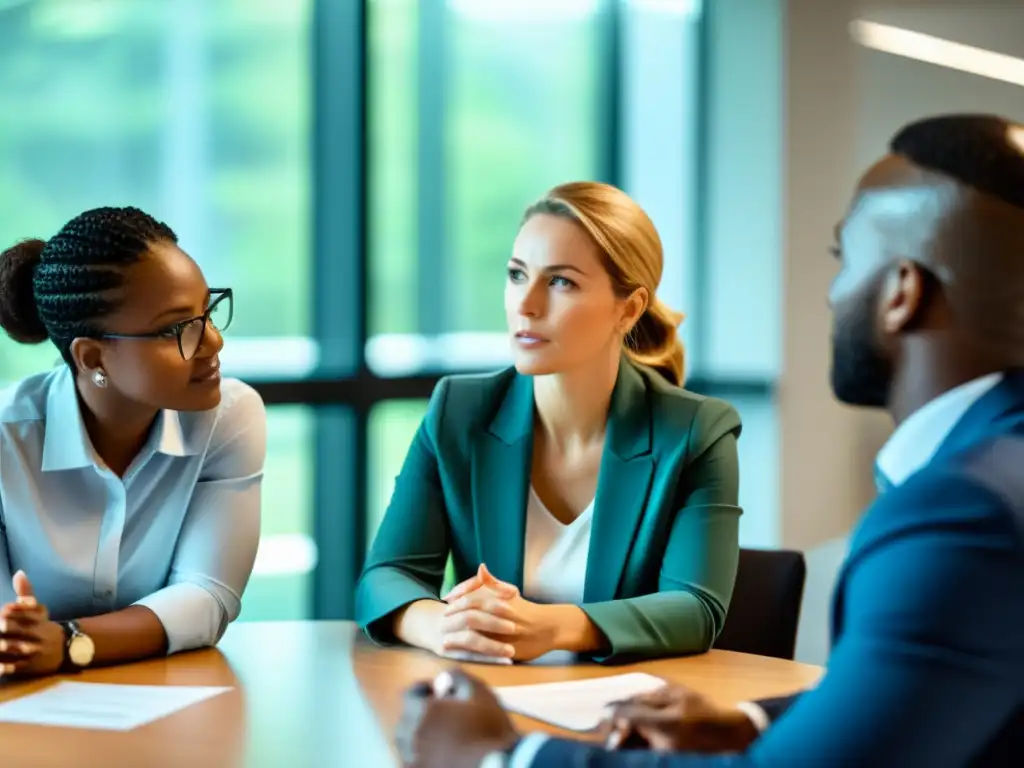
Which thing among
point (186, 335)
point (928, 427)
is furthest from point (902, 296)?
point (186, 335)

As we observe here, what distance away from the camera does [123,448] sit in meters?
2.41

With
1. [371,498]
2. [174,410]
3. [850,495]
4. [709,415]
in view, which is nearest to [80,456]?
[174,410]

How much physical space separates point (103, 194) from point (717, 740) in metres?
3.20

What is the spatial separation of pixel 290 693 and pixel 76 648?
1.14 ft

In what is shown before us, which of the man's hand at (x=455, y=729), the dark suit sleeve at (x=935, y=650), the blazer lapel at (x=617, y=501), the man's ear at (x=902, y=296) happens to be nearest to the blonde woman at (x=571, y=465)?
the blazer lapel at (x=617, y=501)

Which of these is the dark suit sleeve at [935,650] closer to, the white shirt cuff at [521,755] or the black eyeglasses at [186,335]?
the white shirt cuff at [521,755]

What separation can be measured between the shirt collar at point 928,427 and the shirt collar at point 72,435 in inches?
53.6

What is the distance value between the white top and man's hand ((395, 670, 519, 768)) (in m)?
0.91

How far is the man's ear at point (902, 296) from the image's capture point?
146 cm

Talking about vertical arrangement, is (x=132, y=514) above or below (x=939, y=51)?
below

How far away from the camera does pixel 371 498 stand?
15.6 ft

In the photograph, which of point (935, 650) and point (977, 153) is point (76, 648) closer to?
point (935, 650)

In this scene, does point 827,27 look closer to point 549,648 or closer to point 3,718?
point 549,648

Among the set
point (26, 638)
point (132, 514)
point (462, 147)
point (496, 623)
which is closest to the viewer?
point (26, 638)
